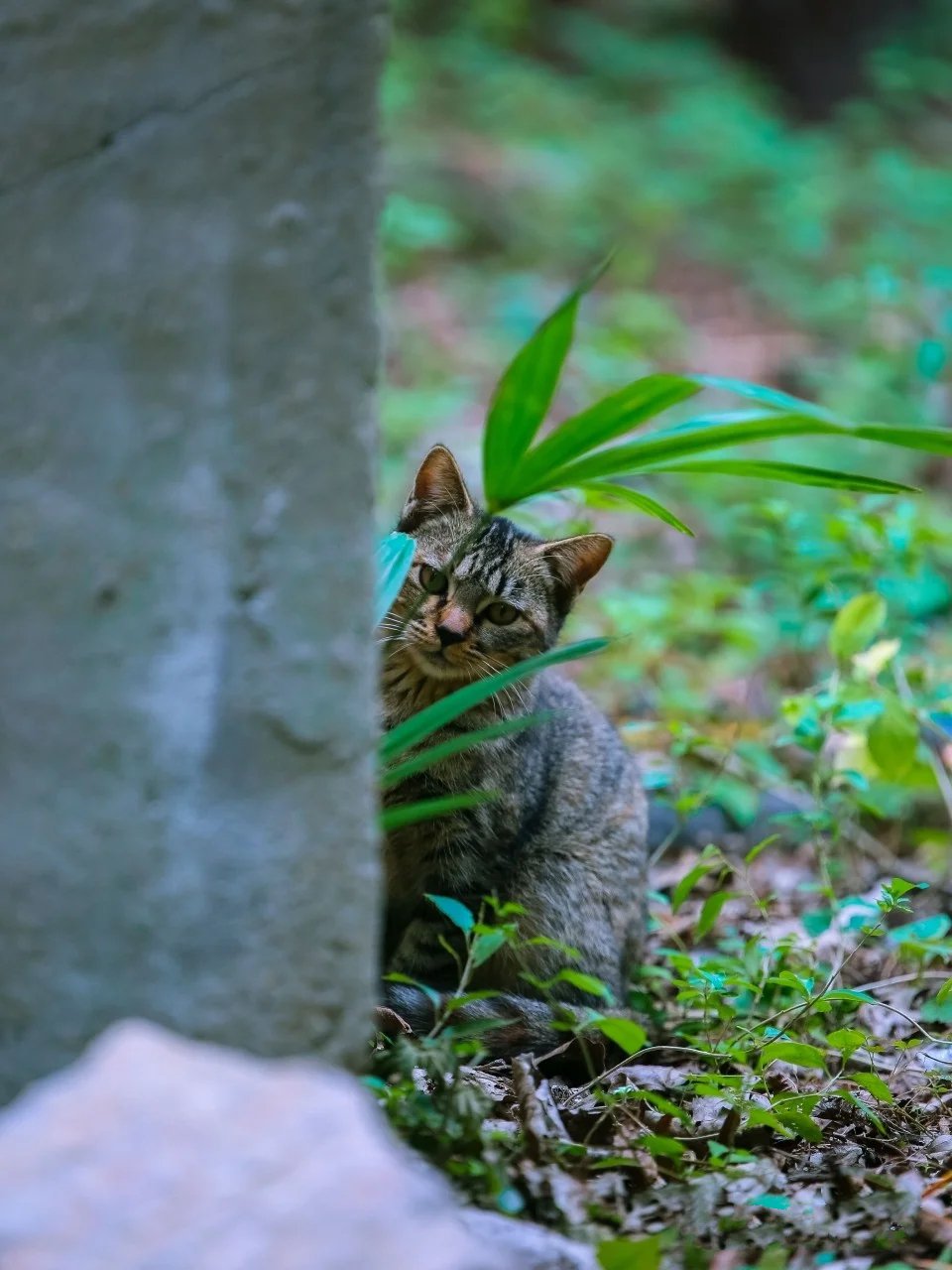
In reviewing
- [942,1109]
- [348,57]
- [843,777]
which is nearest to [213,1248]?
[348,57]

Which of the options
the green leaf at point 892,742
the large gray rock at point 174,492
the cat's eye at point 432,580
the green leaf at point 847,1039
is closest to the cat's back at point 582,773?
the cat's eye at point 432,580

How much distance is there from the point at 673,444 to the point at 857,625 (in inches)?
59.3

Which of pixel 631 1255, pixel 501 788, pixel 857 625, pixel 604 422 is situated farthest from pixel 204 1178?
pixel 857 625

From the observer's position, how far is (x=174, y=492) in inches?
71.9

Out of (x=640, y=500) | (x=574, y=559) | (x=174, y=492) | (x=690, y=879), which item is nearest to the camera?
(x=174, y=492)

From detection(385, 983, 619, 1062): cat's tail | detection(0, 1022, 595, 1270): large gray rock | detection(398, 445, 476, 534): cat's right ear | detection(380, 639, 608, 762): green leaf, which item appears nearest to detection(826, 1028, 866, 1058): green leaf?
detection(385, 983, 619, 1062): cat's tail

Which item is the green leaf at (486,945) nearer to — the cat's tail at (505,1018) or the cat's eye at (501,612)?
the cat's tail at (505,1018)

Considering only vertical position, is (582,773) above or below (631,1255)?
below

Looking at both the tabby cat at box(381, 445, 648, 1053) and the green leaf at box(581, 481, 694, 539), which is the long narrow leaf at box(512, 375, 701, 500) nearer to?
the green leaf at box(581, 481, 694, 539)

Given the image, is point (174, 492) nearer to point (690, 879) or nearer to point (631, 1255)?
point (631, 1255)

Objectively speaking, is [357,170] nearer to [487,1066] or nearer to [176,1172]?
[176,1172]

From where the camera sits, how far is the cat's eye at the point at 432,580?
3518mm

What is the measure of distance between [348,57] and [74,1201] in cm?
152

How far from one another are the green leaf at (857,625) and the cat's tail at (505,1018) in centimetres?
134
